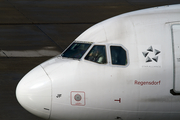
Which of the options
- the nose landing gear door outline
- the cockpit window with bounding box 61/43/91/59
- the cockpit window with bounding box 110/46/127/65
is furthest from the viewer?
the cockpit window with bounding box 61/43/91/59

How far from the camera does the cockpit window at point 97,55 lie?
867cm

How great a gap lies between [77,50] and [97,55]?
2.15ft

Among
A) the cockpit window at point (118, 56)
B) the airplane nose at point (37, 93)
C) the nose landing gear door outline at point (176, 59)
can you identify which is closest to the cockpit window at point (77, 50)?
the cockpit window at point (118, 56)

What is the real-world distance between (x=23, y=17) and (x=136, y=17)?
1679 cm

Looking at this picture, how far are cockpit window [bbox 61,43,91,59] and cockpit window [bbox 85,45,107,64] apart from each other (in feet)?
0.64

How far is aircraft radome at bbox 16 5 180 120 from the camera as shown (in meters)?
8.48

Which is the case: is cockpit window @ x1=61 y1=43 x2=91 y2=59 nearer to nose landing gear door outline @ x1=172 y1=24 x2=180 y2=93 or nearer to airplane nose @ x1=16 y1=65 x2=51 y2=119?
airplane nose @ x1=16 y1=65 x2=51 y2=119

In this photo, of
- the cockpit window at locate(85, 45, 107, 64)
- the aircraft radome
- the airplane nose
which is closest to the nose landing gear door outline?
the aircraft radome

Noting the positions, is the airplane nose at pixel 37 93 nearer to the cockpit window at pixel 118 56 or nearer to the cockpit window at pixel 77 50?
the cockpit window at pixel 77 50

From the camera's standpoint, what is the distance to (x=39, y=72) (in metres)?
8.94

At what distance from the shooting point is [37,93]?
8.61 meters

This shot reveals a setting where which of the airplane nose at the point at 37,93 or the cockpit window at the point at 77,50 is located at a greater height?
the cockpit window at the point at 77,50

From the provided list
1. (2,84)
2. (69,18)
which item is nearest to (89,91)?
(2,84)

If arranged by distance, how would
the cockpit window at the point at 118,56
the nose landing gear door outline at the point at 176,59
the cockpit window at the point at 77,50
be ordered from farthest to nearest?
the cockpit window at the point at 77,50
the cockpit window at the point at 118,56
the nose landing gear door outline at the point at 176,59
